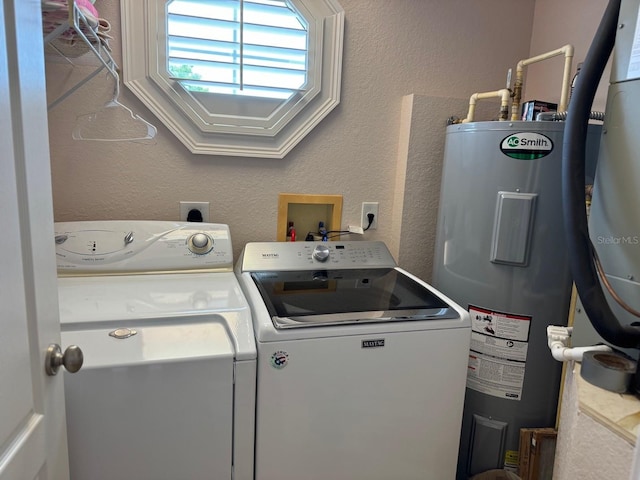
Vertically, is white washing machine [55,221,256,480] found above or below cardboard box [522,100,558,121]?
below

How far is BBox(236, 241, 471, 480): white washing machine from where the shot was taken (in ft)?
3.89

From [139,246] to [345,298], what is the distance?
734 millimetres

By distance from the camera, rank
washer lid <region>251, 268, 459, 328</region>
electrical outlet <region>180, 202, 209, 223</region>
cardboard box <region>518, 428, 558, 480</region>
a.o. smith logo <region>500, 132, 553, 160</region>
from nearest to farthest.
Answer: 1. washer lid <region>251, 268, 459, 328</region>
2. a.o. smith logo <region>500, 132, 553, 160</region>
3. cardboard box <region>518, 428, 558, 480</region>
4. electrical outlet <region>180, 202, 209, 223</region>

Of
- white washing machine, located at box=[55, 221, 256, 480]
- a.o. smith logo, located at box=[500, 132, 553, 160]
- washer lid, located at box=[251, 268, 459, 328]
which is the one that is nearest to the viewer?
white washing machine, located at box=[55, 221, 256, 480]

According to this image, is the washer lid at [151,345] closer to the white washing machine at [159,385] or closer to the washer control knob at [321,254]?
the white washing machine at [159,385]

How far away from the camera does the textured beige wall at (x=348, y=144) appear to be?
1629mm

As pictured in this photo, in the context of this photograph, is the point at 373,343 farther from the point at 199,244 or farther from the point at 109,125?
the point at 109,125

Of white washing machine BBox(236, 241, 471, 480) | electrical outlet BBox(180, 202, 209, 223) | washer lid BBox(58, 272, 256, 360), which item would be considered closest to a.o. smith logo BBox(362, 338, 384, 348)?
white washing machine BBox(236, 241, 471, 480)

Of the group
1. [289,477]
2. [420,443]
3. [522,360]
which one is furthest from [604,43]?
[289,477]

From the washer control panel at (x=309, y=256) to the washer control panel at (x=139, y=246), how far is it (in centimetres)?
10

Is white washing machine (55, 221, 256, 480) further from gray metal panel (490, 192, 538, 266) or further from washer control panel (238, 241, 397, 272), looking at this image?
gray metal panel (490, 192, 538, 266)

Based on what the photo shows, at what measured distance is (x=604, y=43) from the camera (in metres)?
0.89

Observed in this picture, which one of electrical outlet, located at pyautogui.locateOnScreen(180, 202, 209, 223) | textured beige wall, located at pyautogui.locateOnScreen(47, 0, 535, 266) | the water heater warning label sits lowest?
the water heater warning label

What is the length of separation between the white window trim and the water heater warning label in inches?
38.8
